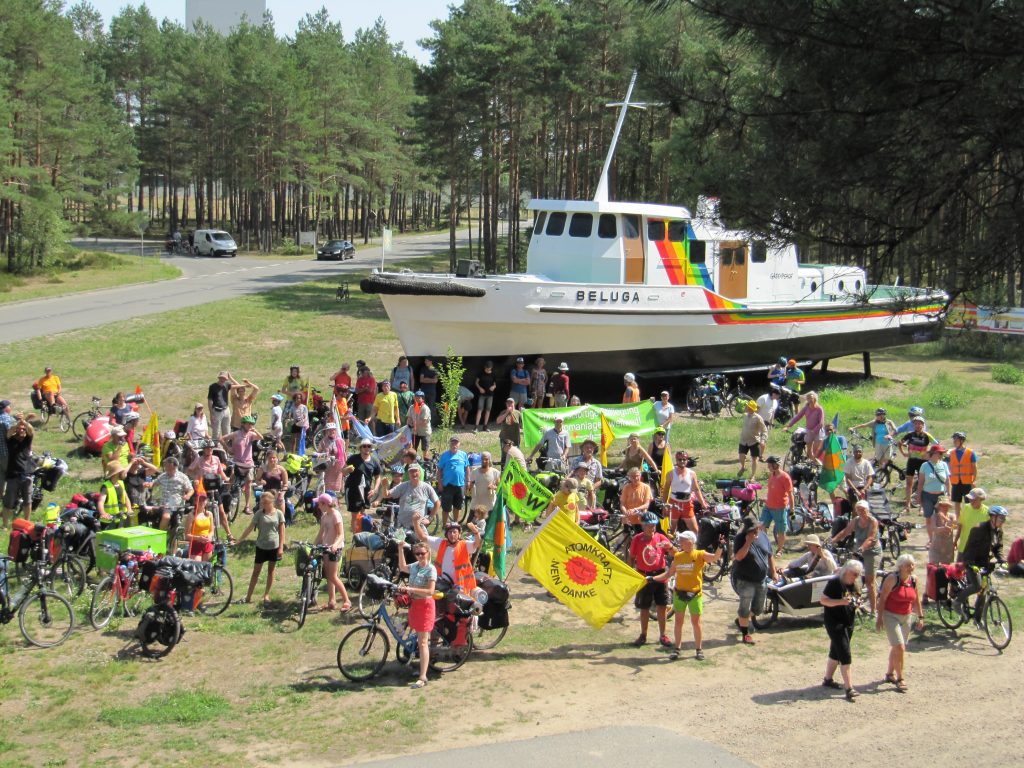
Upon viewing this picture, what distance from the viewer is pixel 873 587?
38.6ft

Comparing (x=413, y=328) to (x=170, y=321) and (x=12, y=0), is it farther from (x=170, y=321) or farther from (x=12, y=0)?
(x=12, y=0)

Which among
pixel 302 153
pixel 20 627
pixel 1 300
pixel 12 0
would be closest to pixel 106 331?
pixel 1 300

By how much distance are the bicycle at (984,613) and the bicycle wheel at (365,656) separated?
19.5ft

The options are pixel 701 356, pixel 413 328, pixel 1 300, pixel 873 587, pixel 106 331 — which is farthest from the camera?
pixel 1 300

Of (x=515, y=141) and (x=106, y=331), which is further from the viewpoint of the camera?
(x=515, y=141)

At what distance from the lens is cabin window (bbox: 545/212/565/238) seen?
23392 mm

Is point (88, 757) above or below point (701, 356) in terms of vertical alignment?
below

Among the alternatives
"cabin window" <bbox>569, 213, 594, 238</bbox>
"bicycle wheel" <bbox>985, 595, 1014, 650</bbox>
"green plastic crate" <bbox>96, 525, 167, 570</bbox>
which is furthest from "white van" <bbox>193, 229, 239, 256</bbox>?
"bicycle wheel" <bbox>985, 595, 1014, 650</bbox>

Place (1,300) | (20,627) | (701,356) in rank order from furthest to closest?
(1,300), (701,356), (20,627)

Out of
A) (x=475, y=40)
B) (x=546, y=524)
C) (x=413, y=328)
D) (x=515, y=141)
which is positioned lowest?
(x=546, y=524)

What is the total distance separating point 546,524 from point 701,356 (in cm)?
1415

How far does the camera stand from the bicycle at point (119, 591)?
35.2 ft

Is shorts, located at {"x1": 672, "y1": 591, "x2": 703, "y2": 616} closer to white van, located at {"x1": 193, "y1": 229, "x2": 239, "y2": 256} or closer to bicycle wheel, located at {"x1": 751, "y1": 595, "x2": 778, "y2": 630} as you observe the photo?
bicycle wheel, located at {"x1": 751, "y1": 595, "x2": 778, "y2": 630}

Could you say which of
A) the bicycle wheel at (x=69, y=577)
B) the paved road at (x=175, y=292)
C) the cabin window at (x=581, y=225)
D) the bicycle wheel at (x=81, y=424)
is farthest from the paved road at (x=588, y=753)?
the paved road at (x=175, y=292)
